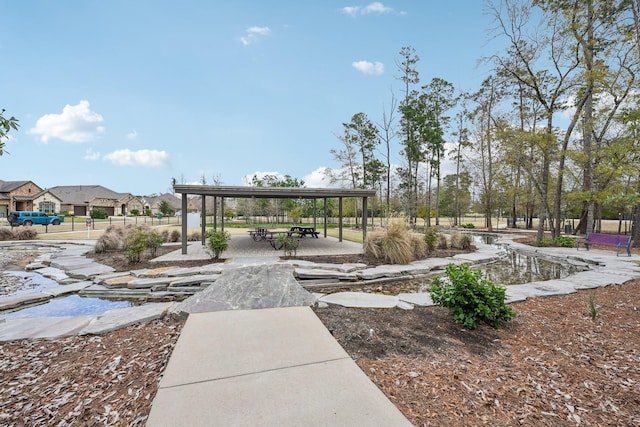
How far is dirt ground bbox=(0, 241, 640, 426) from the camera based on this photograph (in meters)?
1.79

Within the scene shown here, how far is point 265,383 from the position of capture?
6.29 feet

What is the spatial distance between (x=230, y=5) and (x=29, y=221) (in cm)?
2366

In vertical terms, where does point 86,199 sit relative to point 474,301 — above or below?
above

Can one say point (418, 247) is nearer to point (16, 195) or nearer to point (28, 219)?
point (28, 219)

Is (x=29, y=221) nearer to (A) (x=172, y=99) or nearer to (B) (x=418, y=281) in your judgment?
(A) (x=172, y=99)

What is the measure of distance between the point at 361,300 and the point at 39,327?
3.90m

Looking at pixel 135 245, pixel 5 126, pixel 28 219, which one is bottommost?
pixel 135 245

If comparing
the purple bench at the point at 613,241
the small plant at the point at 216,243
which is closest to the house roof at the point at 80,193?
the small plant at the point at 216,243

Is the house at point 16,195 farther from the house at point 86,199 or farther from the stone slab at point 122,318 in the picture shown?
the stone slab at point 122,318

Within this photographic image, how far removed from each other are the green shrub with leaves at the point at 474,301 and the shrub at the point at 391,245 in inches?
160

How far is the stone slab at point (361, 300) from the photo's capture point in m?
3.94

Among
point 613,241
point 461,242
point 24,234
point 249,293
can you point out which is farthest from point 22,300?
point 613,241

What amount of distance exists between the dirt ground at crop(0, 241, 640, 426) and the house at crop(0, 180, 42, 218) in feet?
144

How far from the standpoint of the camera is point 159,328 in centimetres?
314
